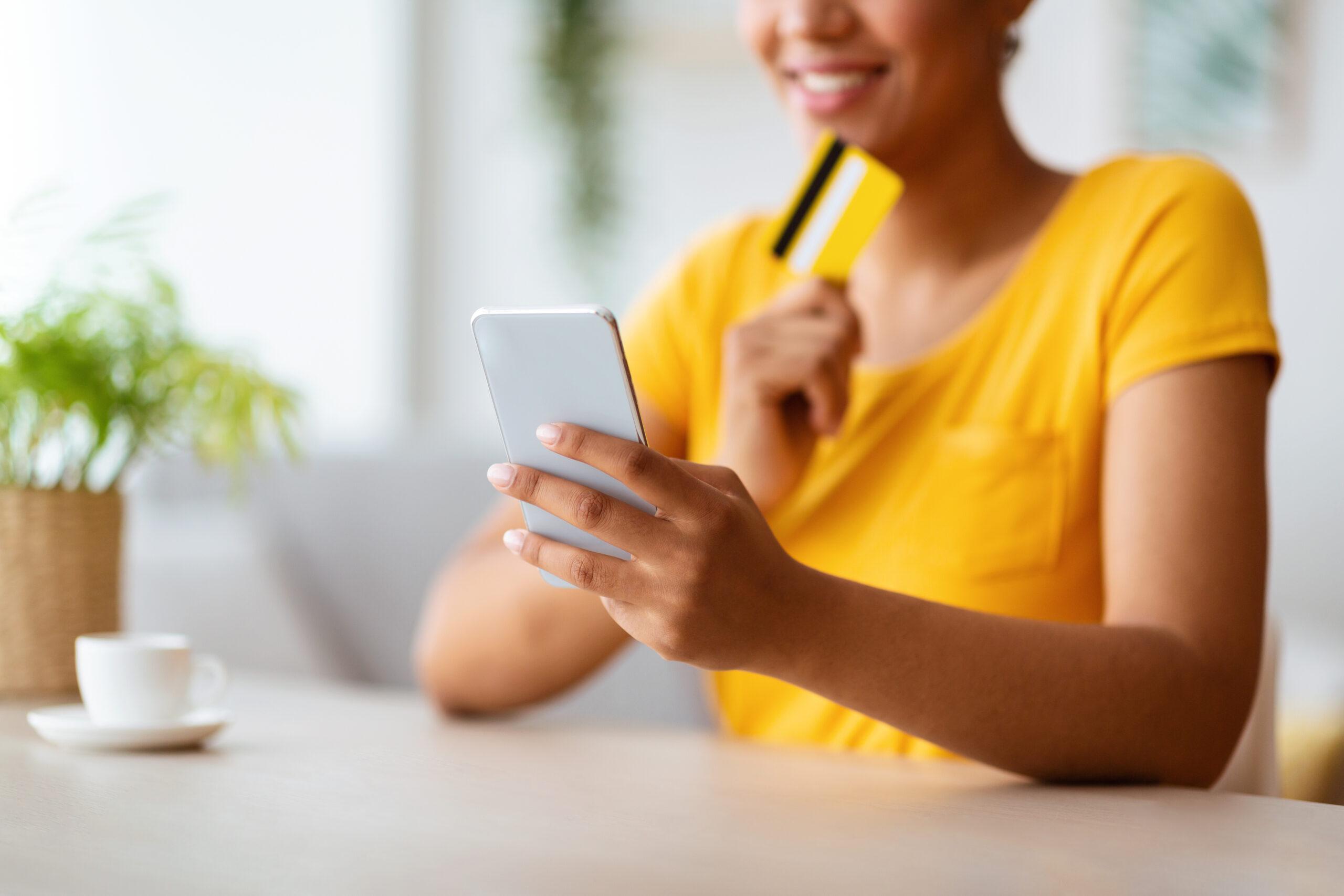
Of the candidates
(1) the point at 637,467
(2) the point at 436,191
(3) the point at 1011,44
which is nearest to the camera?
(1) the point at 637,467

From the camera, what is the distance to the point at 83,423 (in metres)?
1.04

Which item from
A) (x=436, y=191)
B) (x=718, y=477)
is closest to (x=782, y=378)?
(x=718, y=477)

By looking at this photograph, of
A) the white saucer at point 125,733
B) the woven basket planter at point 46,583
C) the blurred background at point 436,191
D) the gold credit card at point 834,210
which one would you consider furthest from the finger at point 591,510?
the blurred background at point 436,191

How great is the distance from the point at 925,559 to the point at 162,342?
0.63 m

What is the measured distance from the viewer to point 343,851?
532mm

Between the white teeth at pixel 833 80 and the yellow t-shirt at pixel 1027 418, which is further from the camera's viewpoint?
the white teeth at pixel 833 80

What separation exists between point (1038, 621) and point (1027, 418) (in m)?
0.29

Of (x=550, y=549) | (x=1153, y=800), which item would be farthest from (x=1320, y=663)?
(x=550, y=549)

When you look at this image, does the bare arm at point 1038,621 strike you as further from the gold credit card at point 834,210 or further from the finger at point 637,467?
the gold credit card at point 834,210

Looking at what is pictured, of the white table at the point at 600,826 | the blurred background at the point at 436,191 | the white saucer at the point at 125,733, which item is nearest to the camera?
the white table at the point at 600,826

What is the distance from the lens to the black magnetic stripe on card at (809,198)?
37.7 inches

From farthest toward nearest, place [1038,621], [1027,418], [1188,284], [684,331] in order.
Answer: [684,331] < [1027,418] < [1188,284] < [1038,621]

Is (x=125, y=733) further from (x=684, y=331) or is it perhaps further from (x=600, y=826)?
(x=684, y=331)

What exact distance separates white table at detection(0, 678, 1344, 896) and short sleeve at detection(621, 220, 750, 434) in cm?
41
